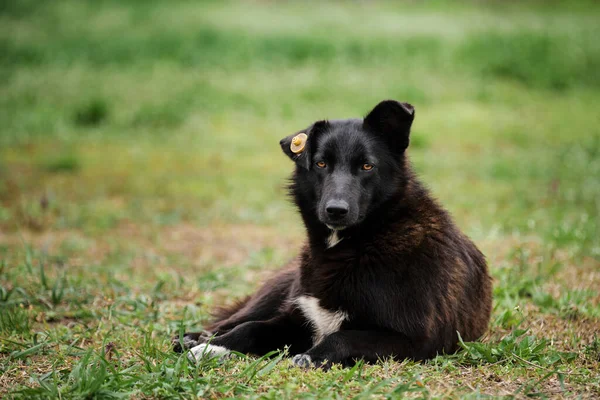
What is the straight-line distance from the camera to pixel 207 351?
13.0 ft

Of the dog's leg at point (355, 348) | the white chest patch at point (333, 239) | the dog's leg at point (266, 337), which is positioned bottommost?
the dog's leg at point (266, 337)

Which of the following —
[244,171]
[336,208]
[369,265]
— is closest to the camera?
[336,208]

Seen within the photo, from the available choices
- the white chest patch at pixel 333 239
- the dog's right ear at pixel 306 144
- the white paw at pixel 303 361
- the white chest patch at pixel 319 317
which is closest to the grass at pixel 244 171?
the white paw at pixel 303 361

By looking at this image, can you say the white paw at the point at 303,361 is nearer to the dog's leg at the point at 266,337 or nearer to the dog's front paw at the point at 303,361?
the dog's front paw at the point at 303,361

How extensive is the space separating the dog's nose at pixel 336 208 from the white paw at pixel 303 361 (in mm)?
838

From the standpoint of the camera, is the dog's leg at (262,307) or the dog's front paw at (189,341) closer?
the dog's front paw at (189,341)

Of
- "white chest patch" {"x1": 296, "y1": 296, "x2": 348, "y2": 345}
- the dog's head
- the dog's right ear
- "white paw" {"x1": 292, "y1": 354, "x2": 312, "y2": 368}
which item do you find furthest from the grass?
the dog's right ear

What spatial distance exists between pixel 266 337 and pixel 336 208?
104cm

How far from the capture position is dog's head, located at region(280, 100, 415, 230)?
4059mm

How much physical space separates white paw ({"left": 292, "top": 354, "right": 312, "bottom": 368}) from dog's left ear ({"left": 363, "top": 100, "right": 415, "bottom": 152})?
1455mm

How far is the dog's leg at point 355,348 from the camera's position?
377 centimetres

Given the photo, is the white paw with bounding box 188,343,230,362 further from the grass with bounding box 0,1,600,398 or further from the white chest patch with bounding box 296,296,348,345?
the white chest patch with bounding box 296,296,348,345

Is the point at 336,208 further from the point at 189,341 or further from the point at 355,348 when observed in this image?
the point at 189,341

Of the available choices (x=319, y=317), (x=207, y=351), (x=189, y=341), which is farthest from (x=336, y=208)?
(x=189, y=341)
